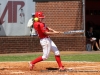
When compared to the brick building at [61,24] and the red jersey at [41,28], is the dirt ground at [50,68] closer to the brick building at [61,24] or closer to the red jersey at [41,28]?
the red jersey at [41,28]

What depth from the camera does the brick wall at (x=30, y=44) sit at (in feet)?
72.3

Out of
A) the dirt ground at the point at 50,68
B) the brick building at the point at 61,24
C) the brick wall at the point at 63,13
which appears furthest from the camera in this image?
the brick wall at the point at 63,13

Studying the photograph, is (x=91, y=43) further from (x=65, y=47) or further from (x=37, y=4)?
(x=37, y=4)

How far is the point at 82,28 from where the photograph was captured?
23.0 m

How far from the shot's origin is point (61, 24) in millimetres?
23062

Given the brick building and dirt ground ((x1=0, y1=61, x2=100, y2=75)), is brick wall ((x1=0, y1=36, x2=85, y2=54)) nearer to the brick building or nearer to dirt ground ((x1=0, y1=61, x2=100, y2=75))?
the brick building

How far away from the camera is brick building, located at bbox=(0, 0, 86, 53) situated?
22.2 m

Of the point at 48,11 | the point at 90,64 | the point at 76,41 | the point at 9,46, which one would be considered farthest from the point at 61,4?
the point at 90,64

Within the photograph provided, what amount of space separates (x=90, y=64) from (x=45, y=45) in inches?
119

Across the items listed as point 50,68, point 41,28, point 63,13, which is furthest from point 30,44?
point 41,28

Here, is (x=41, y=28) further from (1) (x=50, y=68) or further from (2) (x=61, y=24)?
(2) (x=61, y=24)

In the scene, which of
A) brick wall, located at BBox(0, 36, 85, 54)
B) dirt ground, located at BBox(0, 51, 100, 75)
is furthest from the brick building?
dirt ground, located at BBox(0, 51, 100, 75)

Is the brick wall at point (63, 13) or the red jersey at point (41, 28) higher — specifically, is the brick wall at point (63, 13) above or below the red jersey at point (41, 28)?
below

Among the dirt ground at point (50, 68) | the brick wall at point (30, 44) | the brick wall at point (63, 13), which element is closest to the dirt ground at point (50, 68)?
the dirt ground at point (50, 68)
